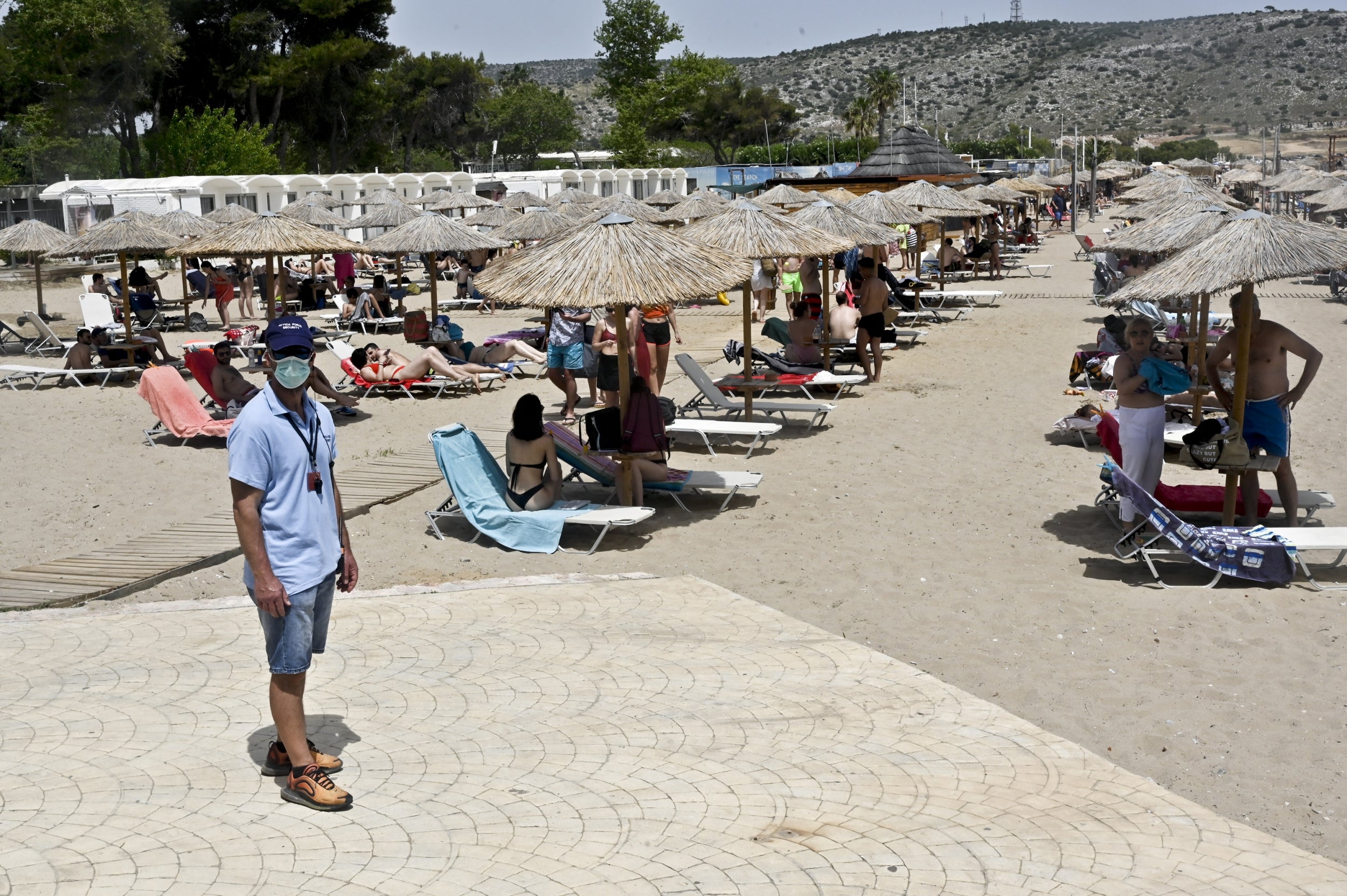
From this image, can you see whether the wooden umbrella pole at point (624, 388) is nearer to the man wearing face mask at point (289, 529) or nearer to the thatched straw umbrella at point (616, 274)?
the thatched straw umbrella at point (616, 274)

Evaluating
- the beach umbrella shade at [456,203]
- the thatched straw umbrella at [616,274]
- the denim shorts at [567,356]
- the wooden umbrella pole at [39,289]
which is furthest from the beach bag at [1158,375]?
the beach umbrella shade at [456,203]

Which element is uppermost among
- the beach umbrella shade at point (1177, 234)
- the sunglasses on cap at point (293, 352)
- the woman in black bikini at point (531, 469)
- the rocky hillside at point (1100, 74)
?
the rocky hillside at point (1100, 74)

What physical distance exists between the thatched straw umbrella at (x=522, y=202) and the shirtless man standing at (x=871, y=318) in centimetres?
1852

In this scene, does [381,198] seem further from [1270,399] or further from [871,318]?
[1270,399]

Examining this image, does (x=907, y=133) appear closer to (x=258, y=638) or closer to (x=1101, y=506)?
(x=1101, y=506)

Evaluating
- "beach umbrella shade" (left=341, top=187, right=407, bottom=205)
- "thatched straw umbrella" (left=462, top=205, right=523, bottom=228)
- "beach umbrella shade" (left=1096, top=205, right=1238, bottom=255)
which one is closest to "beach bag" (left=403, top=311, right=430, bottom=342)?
"beach umbrella shade" (left=1096, top=205, right=1238, bottom=255)

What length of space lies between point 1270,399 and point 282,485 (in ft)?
19.4

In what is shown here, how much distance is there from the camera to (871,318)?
13977mm

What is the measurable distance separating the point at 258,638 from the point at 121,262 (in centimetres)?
1248

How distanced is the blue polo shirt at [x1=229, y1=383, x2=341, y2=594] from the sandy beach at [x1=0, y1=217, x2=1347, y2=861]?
295 centimetres

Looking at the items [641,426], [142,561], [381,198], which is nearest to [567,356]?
[641,426]

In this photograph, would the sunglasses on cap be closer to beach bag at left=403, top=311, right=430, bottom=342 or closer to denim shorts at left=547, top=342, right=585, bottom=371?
denim shorts at left=547, top=342, right=585, bottom=371

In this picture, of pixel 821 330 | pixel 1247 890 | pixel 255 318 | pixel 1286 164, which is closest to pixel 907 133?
pixel 255 318

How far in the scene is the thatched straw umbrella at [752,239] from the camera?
11.3m
